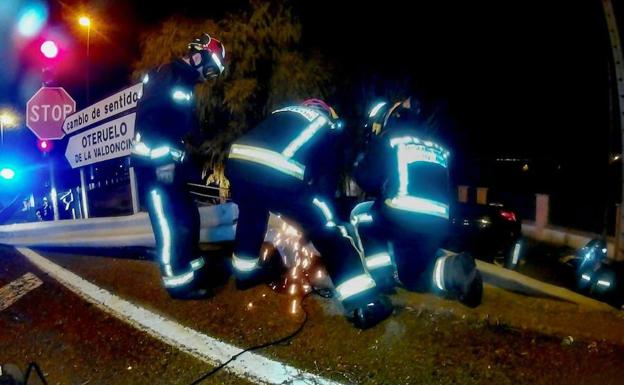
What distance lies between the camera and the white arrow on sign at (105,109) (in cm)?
656

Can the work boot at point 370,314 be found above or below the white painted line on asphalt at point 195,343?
above

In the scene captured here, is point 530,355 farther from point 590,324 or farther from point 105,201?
point 105,201

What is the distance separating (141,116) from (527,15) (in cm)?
712

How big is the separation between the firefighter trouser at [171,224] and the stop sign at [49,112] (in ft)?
16.5

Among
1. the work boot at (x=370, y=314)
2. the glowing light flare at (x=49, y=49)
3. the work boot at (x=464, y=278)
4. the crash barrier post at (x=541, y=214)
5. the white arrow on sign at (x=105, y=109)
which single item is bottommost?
the crash barrier post at (x=541, y=214)

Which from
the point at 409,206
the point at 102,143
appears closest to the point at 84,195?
the point at 102,143

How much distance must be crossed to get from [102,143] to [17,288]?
2.84 m

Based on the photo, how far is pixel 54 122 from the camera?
28.0 ft

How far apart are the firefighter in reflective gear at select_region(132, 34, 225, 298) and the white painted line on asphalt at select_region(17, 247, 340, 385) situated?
41 centimetres

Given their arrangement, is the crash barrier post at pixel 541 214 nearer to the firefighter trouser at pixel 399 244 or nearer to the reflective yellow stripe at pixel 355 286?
the firefighter trouser at pixel 399 244

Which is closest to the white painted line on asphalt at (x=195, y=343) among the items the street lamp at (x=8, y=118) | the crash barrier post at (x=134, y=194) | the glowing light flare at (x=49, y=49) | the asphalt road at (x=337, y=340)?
the asphalt road at (x=337, y=340)

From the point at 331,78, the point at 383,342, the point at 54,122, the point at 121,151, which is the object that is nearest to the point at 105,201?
the point at 54,122

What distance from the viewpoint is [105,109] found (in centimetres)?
715

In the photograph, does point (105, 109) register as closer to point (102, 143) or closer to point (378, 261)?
point (102, 143)
